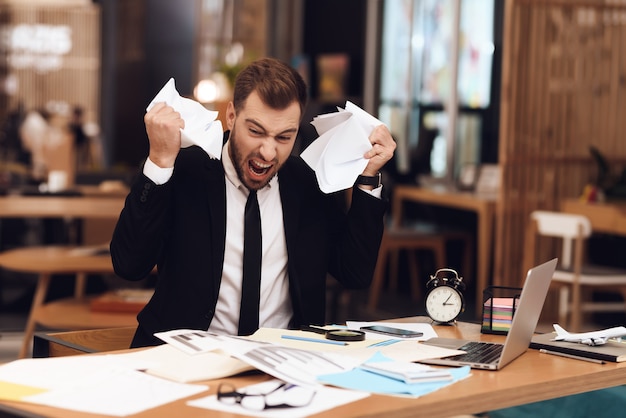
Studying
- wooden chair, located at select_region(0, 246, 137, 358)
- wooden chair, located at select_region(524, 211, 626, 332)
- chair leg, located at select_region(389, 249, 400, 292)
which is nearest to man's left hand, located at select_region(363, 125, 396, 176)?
wooden chair, located at select_region(0, 246, 137, 358)

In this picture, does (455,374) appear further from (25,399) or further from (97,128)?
(97,128)

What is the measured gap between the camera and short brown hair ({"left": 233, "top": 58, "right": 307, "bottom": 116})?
9.64 ft

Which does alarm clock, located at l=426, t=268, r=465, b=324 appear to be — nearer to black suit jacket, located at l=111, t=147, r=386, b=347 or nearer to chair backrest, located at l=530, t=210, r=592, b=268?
black suit jacket, located at l=111, t=147, r=386, b=347

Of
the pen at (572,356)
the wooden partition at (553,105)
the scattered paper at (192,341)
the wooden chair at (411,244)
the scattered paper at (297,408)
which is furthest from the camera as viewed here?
the wooden chair at (411,244)

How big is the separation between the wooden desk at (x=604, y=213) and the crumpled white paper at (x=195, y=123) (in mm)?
4631

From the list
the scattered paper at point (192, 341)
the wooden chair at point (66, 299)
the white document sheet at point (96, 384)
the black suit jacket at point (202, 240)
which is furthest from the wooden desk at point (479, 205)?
the white document sheet at point (96, 384)

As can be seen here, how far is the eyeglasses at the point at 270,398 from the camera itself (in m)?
1.97

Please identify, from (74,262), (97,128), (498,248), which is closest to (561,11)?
(498,248)

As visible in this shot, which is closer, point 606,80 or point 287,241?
point 287,241

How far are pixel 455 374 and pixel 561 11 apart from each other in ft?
19.3

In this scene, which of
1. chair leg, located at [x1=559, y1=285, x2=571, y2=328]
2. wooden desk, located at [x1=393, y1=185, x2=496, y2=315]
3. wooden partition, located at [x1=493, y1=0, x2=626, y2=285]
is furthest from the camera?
wooden desk, located at [x1=393, y1=185, x2=496, y2=315]

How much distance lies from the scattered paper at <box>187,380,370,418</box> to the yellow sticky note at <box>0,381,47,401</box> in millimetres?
325

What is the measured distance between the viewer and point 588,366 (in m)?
2.51

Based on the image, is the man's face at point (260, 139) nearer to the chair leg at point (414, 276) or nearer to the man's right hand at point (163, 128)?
the man's right hand at point (163, 128)
